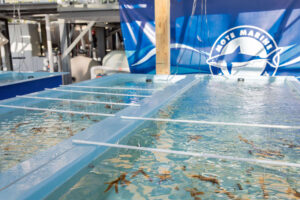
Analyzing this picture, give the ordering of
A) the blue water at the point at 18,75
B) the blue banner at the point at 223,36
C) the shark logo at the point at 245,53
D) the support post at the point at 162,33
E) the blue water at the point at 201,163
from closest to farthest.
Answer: the blue water at the point at 201,163, the support post at the point at 162,33, the blue banner at the point at 223,36, the shark logo at the point at 245,53, the blue water at the point at 18,75

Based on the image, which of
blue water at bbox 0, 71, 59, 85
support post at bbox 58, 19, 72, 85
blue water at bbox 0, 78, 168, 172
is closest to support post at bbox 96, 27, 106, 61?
support post at bbox 58, 19, 72, 85

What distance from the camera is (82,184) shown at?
1702 millimetres

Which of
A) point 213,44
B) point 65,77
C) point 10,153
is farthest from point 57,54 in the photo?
point 10,153

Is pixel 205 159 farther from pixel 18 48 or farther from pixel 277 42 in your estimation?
pixel 18 48

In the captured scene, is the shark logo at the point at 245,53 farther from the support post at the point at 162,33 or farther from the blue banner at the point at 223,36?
the support post at the point at 162,33

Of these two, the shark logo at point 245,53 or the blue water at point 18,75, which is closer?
the shark logo at point 245,53

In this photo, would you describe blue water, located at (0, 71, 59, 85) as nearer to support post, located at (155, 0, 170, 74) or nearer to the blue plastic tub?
the blue plastic tub

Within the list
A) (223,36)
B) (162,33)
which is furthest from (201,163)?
(223,36)

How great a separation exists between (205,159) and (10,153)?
1.63 m

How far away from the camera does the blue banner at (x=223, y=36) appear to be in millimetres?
6864

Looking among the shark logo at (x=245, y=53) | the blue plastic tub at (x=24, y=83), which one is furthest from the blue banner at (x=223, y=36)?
the blue plastic tub at (x=24, y=83)

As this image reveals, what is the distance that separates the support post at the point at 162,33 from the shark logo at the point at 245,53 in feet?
6.08

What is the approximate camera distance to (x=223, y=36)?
24.3ft

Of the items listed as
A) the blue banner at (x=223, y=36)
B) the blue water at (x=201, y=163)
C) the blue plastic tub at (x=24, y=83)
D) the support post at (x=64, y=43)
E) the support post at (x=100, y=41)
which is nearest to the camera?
the blue water at (x=201, y=163)
